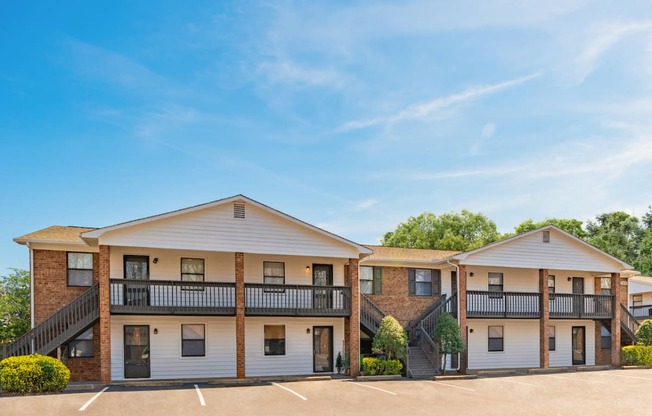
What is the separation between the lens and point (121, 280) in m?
20.8

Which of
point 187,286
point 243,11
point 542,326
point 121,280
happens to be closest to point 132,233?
point 121,280

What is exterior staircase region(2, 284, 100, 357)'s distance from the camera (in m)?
19.8

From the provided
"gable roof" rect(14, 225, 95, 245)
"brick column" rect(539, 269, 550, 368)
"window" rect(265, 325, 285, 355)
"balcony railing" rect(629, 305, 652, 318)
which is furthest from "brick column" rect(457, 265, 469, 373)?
"balcony railing" rect(629, 305, 652, 318)

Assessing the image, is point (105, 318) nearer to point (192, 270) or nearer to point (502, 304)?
point (192, 270)

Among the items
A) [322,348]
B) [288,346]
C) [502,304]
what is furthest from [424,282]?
[288,346]

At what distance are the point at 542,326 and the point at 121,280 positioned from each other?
61.8ft

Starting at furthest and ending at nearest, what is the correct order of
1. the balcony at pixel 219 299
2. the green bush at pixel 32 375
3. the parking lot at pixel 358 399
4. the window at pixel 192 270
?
the window at pixel 192 270, the balcony at pixel 219 299, the green bush at pixel 32 375, the parking lot at pixel 358 399

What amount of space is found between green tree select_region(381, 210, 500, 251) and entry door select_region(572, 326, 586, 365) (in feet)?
80.0

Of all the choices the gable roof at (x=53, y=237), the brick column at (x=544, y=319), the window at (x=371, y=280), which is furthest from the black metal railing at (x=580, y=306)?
the gable roof at (x=53, y=237)

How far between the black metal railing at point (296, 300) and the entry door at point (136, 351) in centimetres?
413

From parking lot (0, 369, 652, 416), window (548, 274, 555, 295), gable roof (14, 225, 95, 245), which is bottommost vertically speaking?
parking lot (0, 369, 652, 416)

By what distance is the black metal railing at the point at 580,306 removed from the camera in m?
27.9

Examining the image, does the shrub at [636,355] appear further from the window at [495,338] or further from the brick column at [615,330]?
the window at [495,338]

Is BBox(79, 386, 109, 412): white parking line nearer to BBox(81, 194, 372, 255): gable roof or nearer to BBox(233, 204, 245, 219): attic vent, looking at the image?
BBox(81, 194, 372, 255): gable roof
